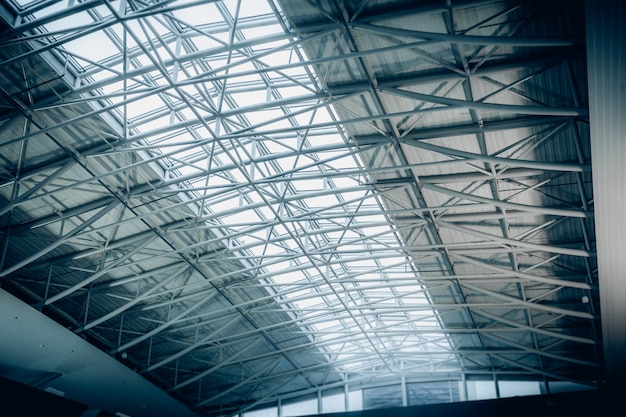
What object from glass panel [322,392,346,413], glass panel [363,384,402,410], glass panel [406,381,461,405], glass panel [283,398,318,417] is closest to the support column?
glass panel [406,381,461,405]

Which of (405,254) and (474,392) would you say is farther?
(474,392)

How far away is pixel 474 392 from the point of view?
3728cm

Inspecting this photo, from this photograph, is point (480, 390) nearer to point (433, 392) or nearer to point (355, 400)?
point (433, 392)

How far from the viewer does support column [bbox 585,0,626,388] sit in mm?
10620

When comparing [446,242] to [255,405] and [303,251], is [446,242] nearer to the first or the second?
[303,251]

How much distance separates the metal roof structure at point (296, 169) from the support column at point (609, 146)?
55.0 inches

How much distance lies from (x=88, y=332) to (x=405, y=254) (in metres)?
18.0

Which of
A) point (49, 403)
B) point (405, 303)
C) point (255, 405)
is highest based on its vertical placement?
point (405, 303)

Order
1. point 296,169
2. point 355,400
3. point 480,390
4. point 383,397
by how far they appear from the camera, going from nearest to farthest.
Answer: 1. point 296,169
2. point 480,390
3. point 383,397
4. point 355,400

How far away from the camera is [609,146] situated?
1409cm

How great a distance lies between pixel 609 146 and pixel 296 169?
10.3 metres

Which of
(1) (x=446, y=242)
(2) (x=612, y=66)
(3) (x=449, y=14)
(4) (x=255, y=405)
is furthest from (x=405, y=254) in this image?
(4) (x=255, y=405)

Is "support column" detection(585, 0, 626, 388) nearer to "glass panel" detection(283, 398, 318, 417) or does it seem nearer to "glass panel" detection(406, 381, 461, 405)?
"glass panel" detection(406, 381, 461, 405)

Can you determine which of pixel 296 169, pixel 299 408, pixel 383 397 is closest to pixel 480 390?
pixel 383 397
